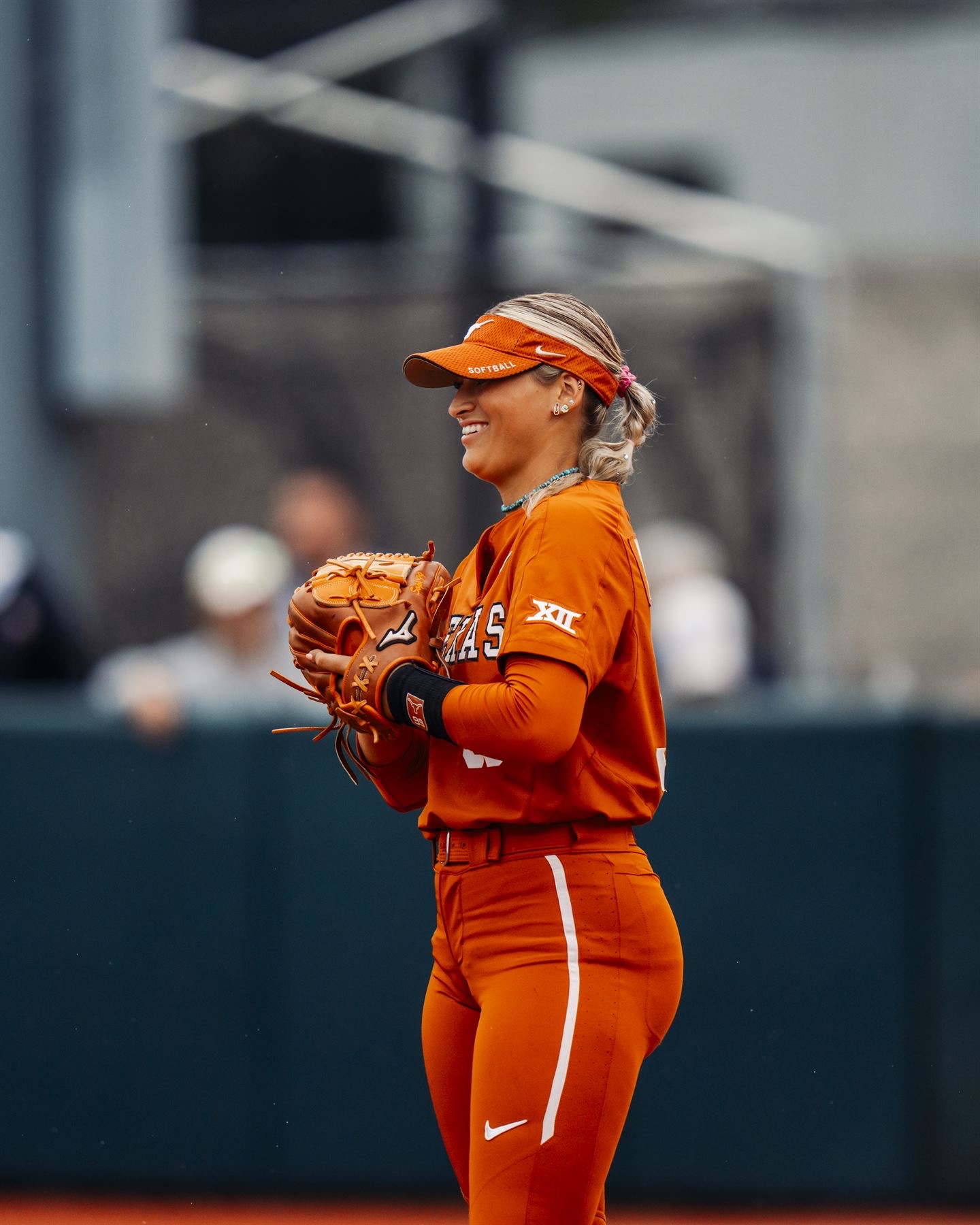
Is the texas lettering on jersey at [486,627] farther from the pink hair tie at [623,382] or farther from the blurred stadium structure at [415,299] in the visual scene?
the blurred stadium structure at [415,299]

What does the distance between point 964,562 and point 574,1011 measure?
6624mm

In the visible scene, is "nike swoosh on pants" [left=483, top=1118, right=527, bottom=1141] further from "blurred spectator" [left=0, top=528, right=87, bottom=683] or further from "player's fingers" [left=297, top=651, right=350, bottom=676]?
"blurred spectator" [left=0, top=528, right=87, bottom=683]

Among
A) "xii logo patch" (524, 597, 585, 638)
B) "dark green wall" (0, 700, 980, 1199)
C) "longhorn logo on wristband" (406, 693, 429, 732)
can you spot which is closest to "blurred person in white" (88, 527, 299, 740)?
"dark green wall" (0, 700, 980, 1199)

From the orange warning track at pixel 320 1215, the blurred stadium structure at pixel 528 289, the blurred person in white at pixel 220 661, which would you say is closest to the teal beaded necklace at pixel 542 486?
the blurred person in white at pixel 220 661

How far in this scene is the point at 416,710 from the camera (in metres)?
2.41

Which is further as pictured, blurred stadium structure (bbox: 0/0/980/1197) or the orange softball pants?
blurred stadium structure (bbox: 0/0/980/1197)

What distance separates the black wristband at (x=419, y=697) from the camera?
2.39m

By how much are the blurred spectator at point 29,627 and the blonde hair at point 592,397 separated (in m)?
3.12

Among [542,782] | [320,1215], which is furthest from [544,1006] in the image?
[320,1215]

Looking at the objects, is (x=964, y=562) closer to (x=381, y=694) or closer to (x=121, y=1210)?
(x=121, y=1210)

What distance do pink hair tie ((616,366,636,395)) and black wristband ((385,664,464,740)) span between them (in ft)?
1.69

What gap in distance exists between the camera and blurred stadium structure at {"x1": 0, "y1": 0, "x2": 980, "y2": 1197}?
16.9 ft

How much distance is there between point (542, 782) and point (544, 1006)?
0.31m

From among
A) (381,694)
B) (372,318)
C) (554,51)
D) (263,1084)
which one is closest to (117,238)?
(372,318)
